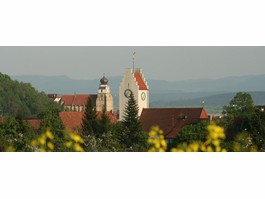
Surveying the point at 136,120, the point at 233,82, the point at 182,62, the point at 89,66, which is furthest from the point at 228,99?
the point at 136,120

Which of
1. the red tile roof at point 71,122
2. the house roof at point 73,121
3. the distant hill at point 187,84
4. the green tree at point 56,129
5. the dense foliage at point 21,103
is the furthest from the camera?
the dense foliage at point 21,103

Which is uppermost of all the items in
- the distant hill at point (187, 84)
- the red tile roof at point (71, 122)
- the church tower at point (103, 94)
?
the church tower at point (103, 94)

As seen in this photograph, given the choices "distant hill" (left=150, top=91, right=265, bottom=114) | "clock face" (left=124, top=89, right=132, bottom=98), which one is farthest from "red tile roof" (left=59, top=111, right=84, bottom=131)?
"clock face" (left=124, top=89, right=132, bottom=98)

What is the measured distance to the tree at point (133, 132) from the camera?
41.1ft

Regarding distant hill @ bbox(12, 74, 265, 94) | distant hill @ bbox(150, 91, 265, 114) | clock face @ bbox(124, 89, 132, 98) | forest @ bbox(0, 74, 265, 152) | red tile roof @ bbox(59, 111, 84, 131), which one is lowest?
forest @ bbox(0, 74, 265, 152)

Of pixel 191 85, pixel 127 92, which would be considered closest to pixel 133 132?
pixel 191 85

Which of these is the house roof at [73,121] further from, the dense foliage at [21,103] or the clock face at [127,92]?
the clock face at [127,92]

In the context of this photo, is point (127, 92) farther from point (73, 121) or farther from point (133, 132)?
point (133, 132)

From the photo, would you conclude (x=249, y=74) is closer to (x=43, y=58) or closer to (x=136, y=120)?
(x=43, y=58)

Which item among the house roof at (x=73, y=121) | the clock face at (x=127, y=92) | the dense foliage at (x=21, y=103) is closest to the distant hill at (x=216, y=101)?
the house roof at (x=73, y=121)

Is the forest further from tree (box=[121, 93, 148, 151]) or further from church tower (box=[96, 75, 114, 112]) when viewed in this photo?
church tower (box=[96, 75, 114, 112])

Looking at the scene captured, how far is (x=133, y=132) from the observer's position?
53.0ft

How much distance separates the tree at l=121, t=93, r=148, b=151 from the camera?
12530 millimetres
